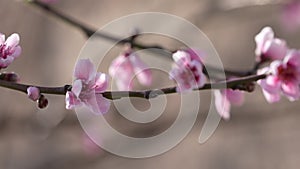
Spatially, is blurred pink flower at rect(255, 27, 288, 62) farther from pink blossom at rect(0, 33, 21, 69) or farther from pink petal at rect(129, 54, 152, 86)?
pink blossom at rect(0, 33, 21, 69)

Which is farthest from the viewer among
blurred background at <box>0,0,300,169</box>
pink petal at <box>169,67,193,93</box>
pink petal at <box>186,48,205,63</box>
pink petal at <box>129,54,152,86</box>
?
blurred background at <box>0,0,300,169</box>

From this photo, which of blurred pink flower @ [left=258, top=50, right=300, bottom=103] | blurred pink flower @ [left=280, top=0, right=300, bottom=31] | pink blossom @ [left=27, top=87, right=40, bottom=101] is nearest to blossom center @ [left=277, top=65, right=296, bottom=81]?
blurred pink flower @ [left=258, top=50, right=300, bottom=103]

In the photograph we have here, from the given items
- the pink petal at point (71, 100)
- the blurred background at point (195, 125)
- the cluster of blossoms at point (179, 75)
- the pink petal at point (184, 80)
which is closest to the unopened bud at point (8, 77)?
the cluster of blossoms at point (179, 75)

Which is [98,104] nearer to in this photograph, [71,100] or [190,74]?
[71,100]

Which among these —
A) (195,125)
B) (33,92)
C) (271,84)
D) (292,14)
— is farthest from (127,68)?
(195,125)

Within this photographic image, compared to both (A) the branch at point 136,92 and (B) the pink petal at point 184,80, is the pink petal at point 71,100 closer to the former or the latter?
(A) the branch at point 136,92

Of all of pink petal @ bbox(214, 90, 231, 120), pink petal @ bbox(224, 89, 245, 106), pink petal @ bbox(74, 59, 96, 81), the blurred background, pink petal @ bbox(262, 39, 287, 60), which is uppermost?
the blurred background
